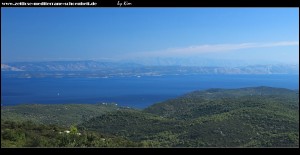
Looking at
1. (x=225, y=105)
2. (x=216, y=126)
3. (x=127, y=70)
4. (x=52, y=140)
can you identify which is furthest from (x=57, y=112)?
(x=127, y=70)

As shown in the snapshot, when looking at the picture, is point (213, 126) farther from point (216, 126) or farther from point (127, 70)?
point (127, 70)

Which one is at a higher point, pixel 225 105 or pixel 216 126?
pixel 216 126

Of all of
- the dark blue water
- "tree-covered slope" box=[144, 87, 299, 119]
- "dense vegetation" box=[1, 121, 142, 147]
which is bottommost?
the dark blue water

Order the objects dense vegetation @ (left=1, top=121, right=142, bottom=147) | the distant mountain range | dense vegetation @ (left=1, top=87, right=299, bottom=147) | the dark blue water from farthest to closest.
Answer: the distant mountain range → the dark blue water → dense vegetation @ (left=1, top=87, right=299, bottom=147) → dense vegetation @ (left=1, top=121, right=142, bottom=147)

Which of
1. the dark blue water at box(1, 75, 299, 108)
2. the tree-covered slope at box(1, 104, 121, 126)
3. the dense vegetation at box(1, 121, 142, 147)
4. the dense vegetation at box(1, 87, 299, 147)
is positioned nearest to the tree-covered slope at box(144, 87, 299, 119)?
the dense vegetation at box(1, 87, 299, 147)

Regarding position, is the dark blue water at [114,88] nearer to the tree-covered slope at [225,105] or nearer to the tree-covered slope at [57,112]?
the tree-covered slope at [225,105]

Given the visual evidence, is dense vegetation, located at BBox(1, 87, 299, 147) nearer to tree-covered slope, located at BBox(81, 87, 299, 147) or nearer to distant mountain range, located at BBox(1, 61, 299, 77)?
tree-covered slope, located at BBox(81, 87, 299, 147)

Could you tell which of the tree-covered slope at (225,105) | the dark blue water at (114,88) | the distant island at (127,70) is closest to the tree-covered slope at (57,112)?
the tree-covered slope at (225,105)

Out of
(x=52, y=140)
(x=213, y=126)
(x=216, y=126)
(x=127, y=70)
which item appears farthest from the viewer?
(x=127, y=70)
